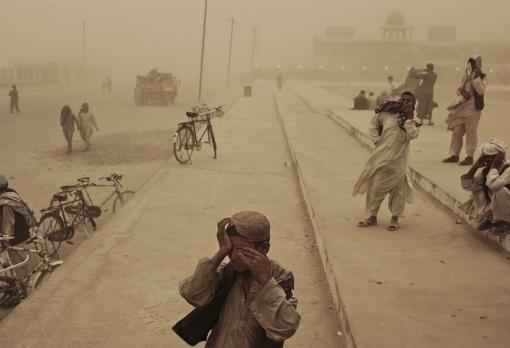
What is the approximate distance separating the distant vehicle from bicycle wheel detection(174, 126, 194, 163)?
19205 millimetres

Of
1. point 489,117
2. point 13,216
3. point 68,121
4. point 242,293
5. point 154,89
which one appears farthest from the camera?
point 154,89

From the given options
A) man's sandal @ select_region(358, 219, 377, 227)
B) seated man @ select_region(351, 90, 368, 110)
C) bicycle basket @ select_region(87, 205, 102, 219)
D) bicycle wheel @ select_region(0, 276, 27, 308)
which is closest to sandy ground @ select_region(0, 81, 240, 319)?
bicycle wheel @ select_region(0, 276, 27, 308)

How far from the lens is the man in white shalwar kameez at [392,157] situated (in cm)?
637

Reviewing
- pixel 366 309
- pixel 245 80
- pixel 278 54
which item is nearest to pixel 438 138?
pixel 366 309

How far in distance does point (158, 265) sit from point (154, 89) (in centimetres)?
2610

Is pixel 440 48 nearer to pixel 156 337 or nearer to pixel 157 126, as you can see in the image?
pixel 157 126

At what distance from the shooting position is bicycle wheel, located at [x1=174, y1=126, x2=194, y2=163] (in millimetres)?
12078

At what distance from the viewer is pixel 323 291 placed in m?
5.34

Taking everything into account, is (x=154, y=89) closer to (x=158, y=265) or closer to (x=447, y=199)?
(x=447, y=199)

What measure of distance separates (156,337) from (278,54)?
127597 millimetres

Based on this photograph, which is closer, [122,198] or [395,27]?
[122,198]

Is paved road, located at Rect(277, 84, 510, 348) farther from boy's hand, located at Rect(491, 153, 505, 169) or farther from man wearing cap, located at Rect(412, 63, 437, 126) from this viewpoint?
man wearing cap, located at Rect(412, 63, 437, 126)

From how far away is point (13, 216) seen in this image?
6.11m

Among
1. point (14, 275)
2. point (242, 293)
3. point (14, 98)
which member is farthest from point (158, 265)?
point (14, 98)
